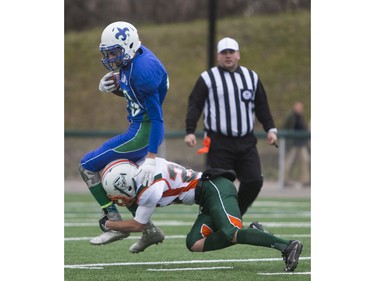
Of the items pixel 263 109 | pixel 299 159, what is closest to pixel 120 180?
pixel 263 109

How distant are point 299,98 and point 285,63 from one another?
1687 millimetres

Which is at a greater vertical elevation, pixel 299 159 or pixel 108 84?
pixel 108 84

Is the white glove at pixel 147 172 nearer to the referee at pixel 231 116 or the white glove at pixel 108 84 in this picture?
the white glove at pixel 108 84

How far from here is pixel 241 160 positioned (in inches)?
327

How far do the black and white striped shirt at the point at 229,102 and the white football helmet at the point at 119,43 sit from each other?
2.31m

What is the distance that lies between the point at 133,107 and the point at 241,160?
2197 mm

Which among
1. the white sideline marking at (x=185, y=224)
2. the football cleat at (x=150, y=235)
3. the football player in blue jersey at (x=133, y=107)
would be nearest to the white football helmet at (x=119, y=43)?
the football player in blue jersey at (x=133, y=107)

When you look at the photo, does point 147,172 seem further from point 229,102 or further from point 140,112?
point 229,102

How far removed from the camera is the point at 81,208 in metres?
12.6

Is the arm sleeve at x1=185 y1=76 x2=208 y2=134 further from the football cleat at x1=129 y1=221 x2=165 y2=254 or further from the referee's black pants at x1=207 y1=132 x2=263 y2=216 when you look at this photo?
the football cleat at x1=129 y1=221 x2=165 y2=254

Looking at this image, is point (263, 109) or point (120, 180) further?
point (263, 109)

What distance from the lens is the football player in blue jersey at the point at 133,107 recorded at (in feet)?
19.7
